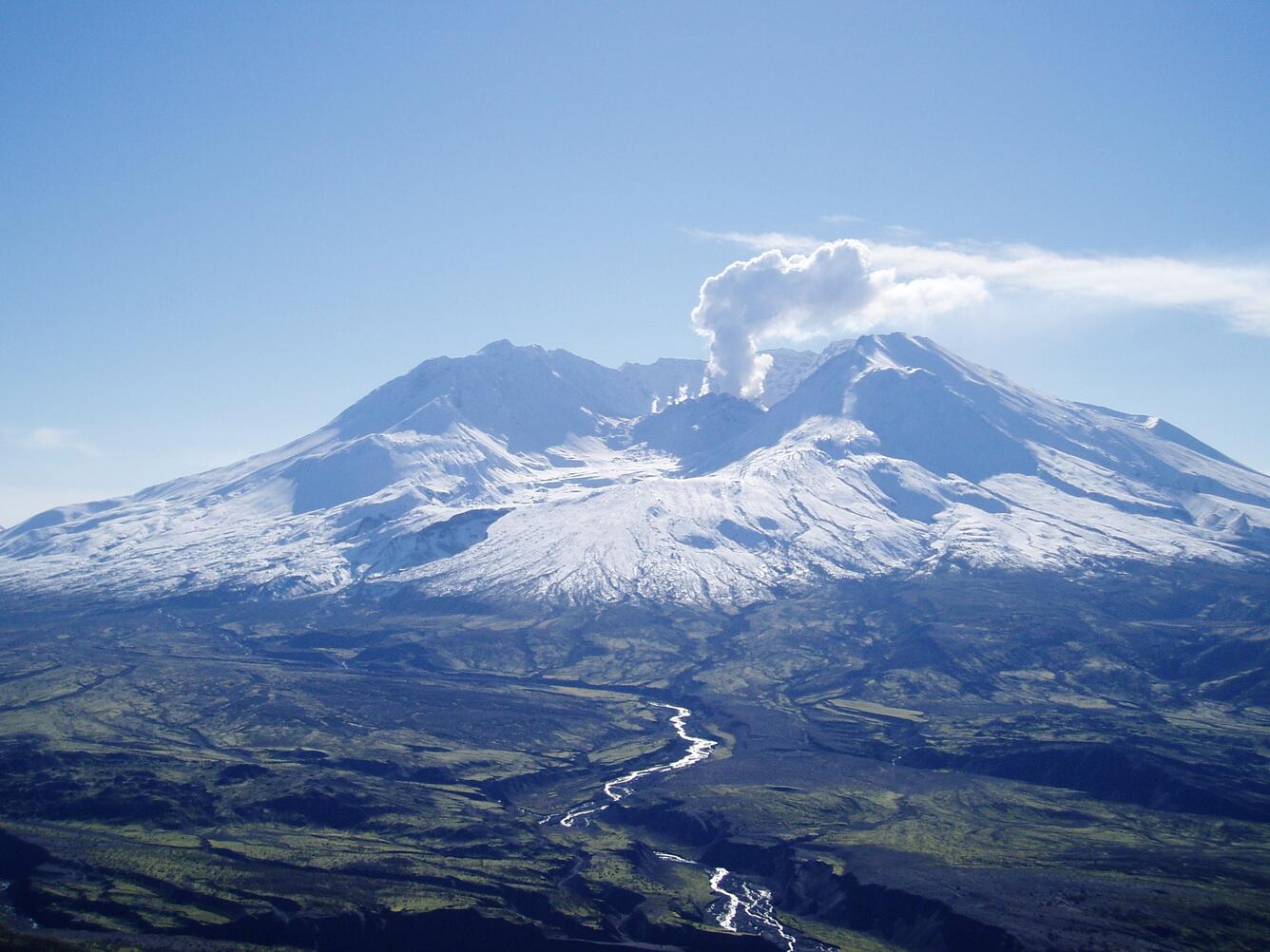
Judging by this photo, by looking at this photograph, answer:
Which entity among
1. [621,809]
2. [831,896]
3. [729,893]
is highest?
[621,809]

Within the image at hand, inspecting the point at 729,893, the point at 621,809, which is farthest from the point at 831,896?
the point at 621,809

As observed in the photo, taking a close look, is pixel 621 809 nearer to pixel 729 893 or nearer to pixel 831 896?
pixel 729 893

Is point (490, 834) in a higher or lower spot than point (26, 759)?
lower

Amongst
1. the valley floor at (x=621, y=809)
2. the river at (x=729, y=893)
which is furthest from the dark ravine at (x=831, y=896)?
the river at (x=729, y=893)

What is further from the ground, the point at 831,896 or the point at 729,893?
the point at 831,896

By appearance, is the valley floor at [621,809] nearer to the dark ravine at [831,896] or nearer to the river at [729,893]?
the dark ravine at [831,896]

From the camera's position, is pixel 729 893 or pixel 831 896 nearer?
pixel 831 896

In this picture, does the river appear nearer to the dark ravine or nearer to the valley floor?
the valley floor

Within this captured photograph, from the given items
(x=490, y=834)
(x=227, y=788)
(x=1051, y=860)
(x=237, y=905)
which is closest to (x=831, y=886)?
(x=1051, y=860)

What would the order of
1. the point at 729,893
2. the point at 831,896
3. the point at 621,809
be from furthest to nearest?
the point at 621,809
the point at 729,893
the point at 831,896

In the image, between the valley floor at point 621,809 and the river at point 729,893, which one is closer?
the valley floor at point 621,809

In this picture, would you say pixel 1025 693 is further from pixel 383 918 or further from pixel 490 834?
pixel 383 918
